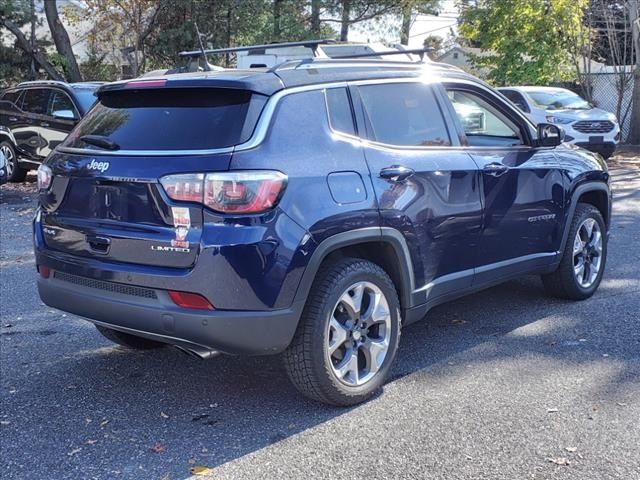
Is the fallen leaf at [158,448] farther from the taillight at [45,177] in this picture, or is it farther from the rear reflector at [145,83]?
the rear reflector at [145,83]

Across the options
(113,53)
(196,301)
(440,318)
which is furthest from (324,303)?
(113,53)

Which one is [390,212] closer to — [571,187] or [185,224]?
[185,224]

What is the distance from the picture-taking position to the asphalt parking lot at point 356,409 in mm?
3410

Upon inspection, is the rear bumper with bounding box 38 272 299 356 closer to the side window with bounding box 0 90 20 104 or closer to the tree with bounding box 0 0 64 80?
the side window with bounding box 0 90 20 104

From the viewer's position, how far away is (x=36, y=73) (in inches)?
919

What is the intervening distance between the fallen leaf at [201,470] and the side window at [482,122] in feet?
9.27

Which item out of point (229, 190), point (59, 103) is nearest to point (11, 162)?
point (59, 103)

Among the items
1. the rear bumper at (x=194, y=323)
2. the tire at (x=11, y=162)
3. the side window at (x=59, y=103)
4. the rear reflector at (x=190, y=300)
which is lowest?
the tire at (x=11, y=162)

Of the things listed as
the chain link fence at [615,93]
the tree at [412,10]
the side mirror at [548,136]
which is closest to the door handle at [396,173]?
the side mirror at [548,136]

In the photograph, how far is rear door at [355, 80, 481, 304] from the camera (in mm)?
4137

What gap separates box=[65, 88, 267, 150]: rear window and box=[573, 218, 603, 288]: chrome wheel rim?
3.30 meters

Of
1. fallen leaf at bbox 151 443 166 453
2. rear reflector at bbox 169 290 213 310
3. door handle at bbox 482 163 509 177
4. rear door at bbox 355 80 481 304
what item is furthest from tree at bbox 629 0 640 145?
fallen leaf at bbox 151 443 166 453

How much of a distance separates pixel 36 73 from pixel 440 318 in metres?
21.2

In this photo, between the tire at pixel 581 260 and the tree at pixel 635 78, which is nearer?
the tire at pixel 581 260
